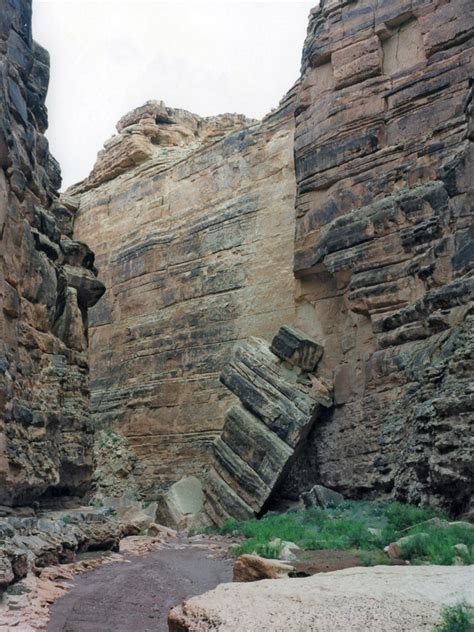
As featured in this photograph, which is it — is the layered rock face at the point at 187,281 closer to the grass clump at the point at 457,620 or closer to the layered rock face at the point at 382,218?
Answer: the layered rock face at the point at 382,218

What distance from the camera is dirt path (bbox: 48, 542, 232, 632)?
6844mm

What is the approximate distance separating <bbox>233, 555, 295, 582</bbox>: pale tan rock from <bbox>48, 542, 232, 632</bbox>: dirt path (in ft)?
2.82

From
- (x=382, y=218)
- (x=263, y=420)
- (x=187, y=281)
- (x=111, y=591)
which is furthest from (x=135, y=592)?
(x=187, y=281)

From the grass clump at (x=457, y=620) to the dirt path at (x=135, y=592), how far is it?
11.0 ft

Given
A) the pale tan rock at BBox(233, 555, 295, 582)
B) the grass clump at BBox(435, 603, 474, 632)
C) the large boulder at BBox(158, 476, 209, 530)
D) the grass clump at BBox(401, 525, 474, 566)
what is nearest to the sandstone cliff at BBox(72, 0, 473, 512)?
the grass clump at BBox(401, 525, 474, 566)

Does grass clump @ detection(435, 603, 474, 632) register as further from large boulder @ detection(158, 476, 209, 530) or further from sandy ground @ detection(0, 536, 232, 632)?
large boulder @ detection(158, 476, 209, 530)

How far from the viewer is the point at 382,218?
17.9 metres

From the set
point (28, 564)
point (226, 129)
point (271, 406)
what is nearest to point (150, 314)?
point (226, 129)

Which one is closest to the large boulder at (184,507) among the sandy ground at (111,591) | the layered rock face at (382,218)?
the layered rock face at (382,218)

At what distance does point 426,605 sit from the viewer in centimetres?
444

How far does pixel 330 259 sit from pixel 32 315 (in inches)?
363

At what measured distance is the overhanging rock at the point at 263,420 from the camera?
59.6ft

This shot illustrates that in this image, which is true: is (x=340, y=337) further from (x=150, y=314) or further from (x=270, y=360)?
(x=150, y=314)

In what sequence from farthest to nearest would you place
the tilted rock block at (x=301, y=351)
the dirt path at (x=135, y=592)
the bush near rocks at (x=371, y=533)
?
1. the tilted rock block at (x=301, y=351)
2. the bush near rocks at (x=371, y=533)
3. the dirt path at (x=135, y=592)
